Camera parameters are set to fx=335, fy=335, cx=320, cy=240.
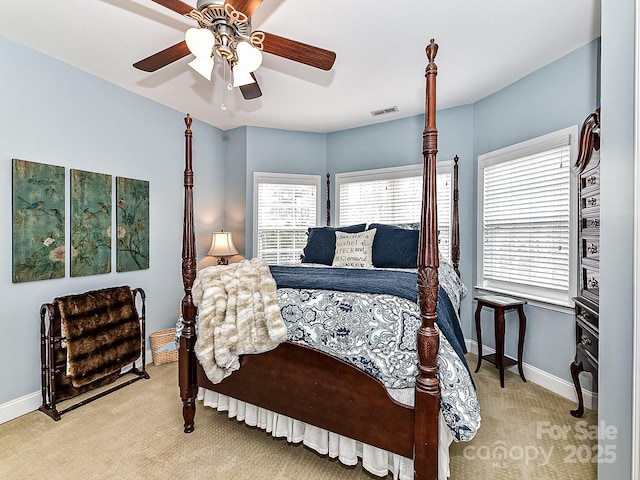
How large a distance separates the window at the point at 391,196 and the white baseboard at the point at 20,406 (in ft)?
11.3

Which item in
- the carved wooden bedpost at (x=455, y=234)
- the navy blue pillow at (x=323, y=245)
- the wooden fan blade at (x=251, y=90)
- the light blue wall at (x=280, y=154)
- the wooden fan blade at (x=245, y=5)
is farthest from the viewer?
the light blue wall at (x=280, y=154)

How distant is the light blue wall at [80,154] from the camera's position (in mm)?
2451

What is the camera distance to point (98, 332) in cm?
272

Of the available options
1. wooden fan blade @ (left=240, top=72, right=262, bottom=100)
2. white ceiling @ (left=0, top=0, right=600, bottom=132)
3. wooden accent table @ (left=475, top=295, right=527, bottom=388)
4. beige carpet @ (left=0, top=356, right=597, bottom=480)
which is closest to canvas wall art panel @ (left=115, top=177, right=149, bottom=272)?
white ceiling @ (left=0, top=0, right=600, bottom=132)

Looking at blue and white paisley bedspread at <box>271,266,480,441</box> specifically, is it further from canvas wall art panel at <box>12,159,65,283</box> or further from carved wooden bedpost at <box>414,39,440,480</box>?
canvas wall art panel at <box>12,159,65,283</box>

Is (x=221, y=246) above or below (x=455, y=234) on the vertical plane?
below

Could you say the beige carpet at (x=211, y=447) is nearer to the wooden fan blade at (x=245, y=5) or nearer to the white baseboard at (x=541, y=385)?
the white baseboard at (x=541, y=385)

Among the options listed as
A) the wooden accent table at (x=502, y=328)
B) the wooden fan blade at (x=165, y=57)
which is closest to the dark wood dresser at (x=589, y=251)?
the wooden accent table at (x=502, y=328)

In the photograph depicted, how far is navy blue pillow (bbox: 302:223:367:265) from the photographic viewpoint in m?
3.40

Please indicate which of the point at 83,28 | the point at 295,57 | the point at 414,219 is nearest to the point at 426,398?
the point at 295,57

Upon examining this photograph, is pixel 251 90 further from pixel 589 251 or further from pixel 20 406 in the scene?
pixel 20 406

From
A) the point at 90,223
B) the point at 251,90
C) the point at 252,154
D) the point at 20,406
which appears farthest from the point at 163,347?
the point at 251,90

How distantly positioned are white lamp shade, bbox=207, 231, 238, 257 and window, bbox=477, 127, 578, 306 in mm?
2867

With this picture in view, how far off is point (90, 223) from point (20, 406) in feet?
4.84
